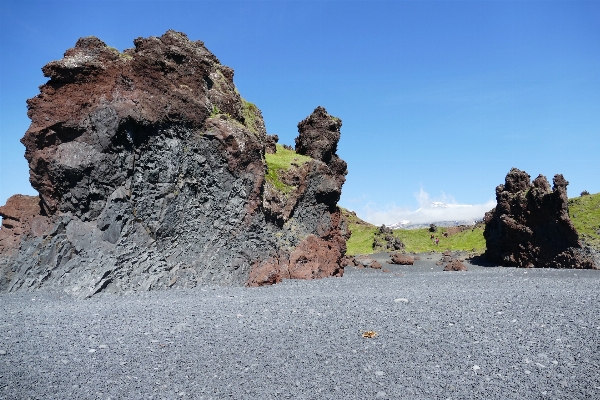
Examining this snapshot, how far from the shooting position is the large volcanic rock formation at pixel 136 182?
52.3ft

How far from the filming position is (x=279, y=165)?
2398 cm

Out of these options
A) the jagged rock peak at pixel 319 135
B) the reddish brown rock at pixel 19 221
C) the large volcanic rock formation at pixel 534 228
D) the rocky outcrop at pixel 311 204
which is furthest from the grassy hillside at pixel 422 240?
the reddish brown rock at pixel 19 221

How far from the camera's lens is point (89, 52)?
1755 centimetres

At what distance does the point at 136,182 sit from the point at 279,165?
9125 millimetres

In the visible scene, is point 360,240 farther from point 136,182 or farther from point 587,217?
point 136,182

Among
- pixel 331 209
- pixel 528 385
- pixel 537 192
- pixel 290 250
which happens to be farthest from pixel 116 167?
pixel 537 192

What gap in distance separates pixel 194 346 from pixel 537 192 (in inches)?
1165

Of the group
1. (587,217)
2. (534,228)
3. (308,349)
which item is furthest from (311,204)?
(587,217)

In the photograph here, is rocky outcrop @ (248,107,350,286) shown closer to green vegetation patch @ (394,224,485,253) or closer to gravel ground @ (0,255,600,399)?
gravel ground @ (0,255,600,399)

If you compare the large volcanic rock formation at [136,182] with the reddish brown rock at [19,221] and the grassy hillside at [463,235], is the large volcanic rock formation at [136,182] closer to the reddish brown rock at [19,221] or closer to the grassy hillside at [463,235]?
the reddish brown rock at [19,221]

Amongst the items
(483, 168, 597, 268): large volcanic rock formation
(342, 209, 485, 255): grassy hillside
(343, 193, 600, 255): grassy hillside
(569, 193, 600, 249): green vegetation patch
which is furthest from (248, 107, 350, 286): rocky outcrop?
(342, 209, 485, 255): grassy hillside

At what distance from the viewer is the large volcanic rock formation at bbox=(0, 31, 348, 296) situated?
15953mm

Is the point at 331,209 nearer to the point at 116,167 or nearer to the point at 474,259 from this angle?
the point at 116,167

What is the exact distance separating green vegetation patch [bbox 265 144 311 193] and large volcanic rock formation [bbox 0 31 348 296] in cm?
332
